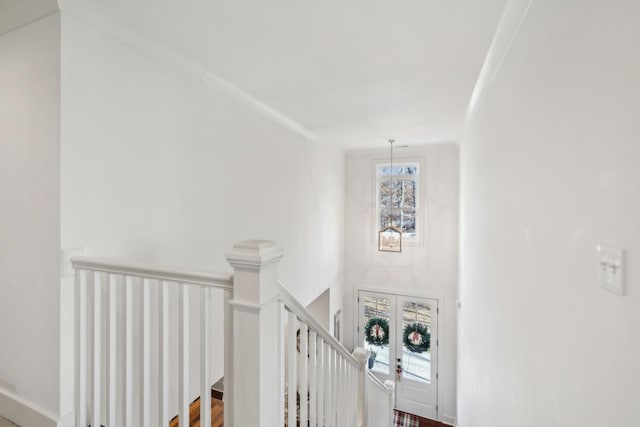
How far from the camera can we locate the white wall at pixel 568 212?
2.13ft

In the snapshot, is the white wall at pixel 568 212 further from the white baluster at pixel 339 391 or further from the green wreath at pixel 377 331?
the green wreath at pixel 377 331

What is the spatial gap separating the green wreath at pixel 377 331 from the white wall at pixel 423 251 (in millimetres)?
295

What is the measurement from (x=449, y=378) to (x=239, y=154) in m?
5.09

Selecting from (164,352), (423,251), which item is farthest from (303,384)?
(423,251)

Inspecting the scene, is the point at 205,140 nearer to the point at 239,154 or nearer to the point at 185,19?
the point at 239,154

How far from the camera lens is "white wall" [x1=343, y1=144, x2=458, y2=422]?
16.4 ft

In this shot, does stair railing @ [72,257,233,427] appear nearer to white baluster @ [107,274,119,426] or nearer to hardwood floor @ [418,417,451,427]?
white baluster @ [107,274,119,426]

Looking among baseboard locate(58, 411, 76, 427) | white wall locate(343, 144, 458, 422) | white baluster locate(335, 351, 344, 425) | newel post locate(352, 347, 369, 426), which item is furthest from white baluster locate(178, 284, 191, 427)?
Answer: white wall locate(343, 144, 458, 422)

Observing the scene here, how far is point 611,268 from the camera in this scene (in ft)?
2.27

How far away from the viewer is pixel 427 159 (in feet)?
16.9

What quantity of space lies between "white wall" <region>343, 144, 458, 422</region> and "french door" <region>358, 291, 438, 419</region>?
140 millimetres

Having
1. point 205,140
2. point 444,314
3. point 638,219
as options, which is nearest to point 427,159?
point 444,314

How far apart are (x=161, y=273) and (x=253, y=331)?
1.53ft

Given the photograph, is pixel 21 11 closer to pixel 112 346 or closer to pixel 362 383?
pixel 112 346
